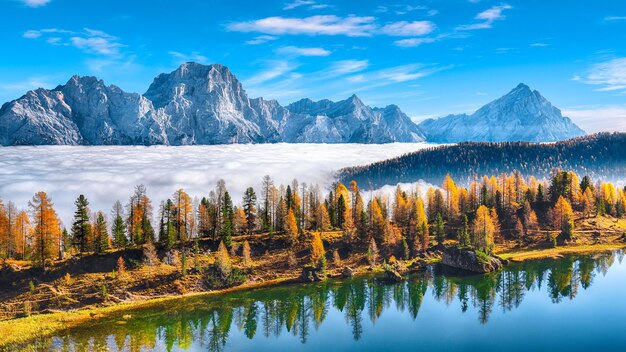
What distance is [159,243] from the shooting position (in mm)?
128500

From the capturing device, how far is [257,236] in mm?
140000

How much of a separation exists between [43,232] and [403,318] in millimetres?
90941

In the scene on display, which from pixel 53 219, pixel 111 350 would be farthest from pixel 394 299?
pixel 53 219

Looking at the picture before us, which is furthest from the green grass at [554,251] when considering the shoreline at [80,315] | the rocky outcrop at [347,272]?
the rocky outcrop at [347,272]

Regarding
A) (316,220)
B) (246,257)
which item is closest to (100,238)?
(246,257)

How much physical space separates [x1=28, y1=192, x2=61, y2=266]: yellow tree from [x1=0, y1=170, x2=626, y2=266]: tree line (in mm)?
222

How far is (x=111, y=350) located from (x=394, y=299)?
60869 millimetres

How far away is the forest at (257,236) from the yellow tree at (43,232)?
27 centimetres

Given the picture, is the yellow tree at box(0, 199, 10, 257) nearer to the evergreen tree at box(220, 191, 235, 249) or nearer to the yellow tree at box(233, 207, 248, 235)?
the evergreen tree at box(220, 191, 235, 249)

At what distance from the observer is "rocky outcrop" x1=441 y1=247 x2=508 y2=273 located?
4788 inches

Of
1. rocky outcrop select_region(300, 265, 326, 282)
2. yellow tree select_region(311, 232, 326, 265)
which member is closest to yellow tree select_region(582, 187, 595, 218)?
yellow tree select_region(311, 232, 326, 265)

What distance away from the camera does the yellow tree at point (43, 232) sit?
110 metres

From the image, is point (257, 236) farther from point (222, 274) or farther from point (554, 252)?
point (554, 252)

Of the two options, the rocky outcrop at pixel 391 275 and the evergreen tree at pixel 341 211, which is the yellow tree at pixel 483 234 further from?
the evergreen tree at pixel 341 211
